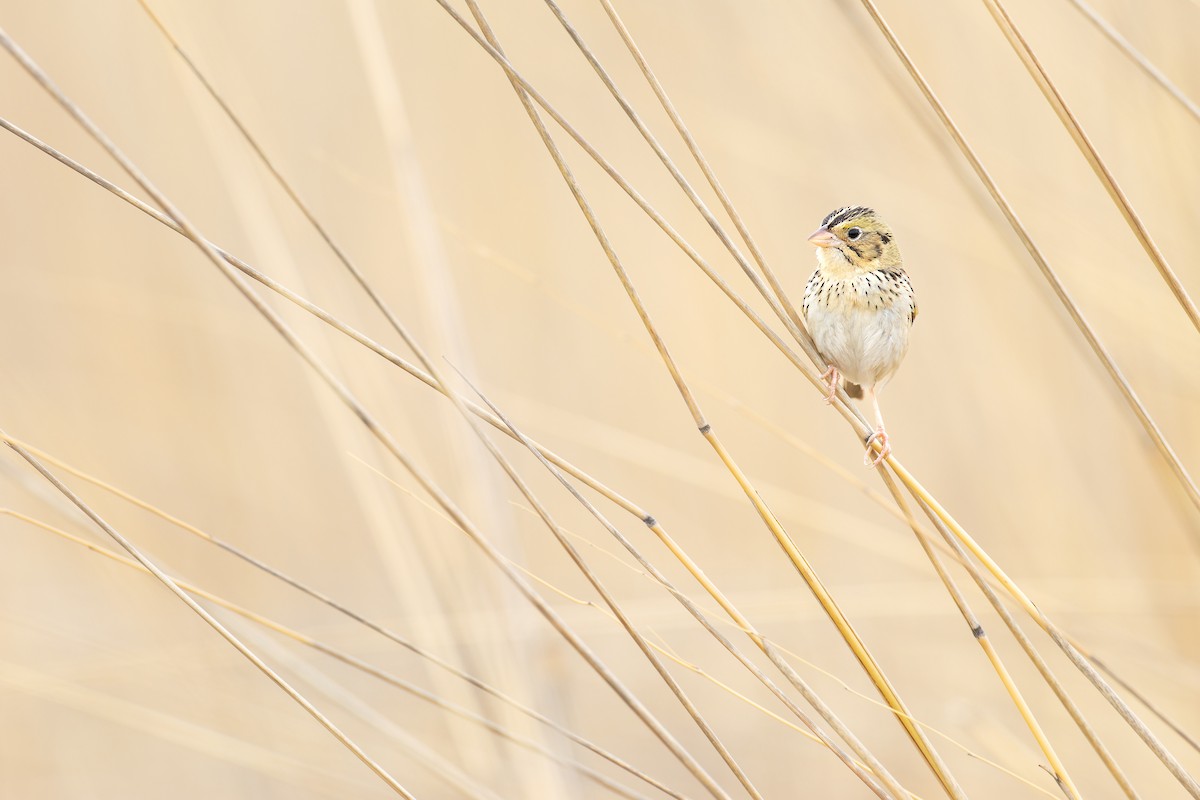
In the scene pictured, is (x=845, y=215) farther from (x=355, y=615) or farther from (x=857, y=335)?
(x=355, y=615)

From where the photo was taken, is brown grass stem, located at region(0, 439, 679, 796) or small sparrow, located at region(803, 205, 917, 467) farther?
small sparrow, located at region(803, 205, 917, 467)

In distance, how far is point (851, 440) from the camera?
482 centimetres

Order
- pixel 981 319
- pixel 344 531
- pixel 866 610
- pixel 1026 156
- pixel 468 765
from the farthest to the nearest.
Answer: pixel 344 531
pixel 1026 156
pixel 981 319
pixel 866 610
pixel 468 765

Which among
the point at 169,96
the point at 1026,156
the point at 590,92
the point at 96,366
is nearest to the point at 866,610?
the point at 1026,156

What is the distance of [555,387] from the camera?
4.66m

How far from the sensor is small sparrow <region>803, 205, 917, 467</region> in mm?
2500

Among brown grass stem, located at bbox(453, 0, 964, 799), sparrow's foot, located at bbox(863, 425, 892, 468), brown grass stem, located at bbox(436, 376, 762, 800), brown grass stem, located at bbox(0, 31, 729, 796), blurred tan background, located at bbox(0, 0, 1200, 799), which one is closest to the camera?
brown grass stem, located at bbox(0, 31, 729, 796)

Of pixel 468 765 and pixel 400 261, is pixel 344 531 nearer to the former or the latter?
pixel 400 261

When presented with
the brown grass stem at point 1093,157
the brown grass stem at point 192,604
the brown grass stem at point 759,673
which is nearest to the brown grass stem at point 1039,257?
the brown grass stem at point 1093,157

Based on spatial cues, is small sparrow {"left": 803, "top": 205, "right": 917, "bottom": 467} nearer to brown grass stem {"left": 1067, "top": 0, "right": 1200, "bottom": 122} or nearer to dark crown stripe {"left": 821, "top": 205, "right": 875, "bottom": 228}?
dark crown stripe {"left": 821, "top": 205, "right": 875, "bottom": 228}

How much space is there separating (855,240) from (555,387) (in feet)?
7.44

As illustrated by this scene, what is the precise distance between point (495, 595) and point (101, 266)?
3.02 metres

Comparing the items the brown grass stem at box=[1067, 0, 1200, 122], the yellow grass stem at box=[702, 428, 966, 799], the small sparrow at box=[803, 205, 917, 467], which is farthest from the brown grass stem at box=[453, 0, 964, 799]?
the small sparrow at box=[803, 205, 917, 467]

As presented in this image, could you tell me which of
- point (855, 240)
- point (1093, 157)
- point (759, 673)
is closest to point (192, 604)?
point (759, 673)
